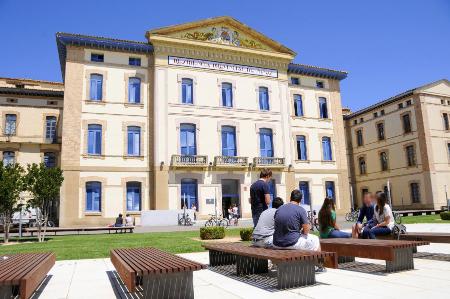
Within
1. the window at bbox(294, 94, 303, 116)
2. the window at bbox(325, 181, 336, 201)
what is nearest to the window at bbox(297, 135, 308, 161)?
the window at bbox(294, 94, 303, 116)

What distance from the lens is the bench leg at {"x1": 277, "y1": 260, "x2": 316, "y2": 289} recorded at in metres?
5.11

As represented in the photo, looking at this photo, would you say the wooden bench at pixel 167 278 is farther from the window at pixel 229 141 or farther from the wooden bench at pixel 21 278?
the window at pixel 229 141

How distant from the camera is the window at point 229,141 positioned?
27703 millimetres

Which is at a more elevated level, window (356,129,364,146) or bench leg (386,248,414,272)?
window (356,129,364,146)

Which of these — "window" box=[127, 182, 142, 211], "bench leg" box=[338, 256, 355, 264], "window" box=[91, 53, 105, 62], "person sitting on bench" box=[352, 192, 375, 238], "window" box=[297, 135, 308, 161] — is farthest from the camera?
"window" box=[297, 135, 308, 161]

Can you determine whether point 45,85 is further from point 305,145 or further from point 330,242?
point 330,242

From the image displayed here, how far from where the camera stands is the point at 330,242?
22.1 feet

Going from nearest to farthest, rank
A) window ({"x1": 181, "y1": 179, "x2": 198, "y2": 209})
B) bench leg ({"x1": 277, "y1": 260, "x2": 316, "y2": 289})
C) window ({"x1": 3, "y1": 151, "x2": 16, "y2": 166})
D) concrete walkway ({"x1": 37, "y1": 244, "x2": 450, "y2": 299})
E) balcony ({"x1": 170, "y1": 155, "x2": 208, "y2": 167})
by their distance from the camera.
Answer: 1. concrete walkway ({"x1": 37, "y1": 244, "x2": 450, "y2": 299})
2. bench leg ({"x1": 277, "y1": 260, "x2": 316, "y2": 289})
3. balcony ({"x1": 170, "y1": 155, "x2": 208, "y2": 167})
4. window ({"x1": 181, "y1": 179, "x2": 198, "y2": 209})
5. window ({"x1": 3, "y1": 151, "x2": 16, "y2": 166})

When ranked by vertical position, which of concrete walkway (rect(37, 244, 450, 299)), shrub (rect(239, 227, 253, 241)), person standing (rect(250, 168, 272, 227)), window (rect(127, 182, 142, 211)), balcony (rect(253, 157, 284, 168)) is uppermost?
balcony (rect(253, 157, 284, 168))

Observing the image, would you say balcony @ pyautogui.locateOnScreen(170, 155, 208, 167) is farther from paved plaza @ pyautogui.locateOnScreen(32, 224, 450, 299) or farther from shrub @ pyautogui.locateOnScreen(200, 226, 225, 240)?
paved plaza @ pyautogui.locateOnScreen(32, 224, 450, 299)

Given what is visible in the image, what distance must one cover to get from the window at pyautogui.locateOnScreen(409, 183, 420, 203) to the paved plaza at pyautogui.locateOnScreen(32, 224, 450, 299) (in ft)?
101

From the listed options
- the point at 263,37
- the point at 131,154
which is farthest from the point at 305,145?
the point at 131,154

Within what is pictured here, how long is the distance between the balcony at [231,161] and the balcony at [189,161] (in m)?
0.86

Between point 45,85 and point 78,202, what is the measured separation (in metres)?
18.3
